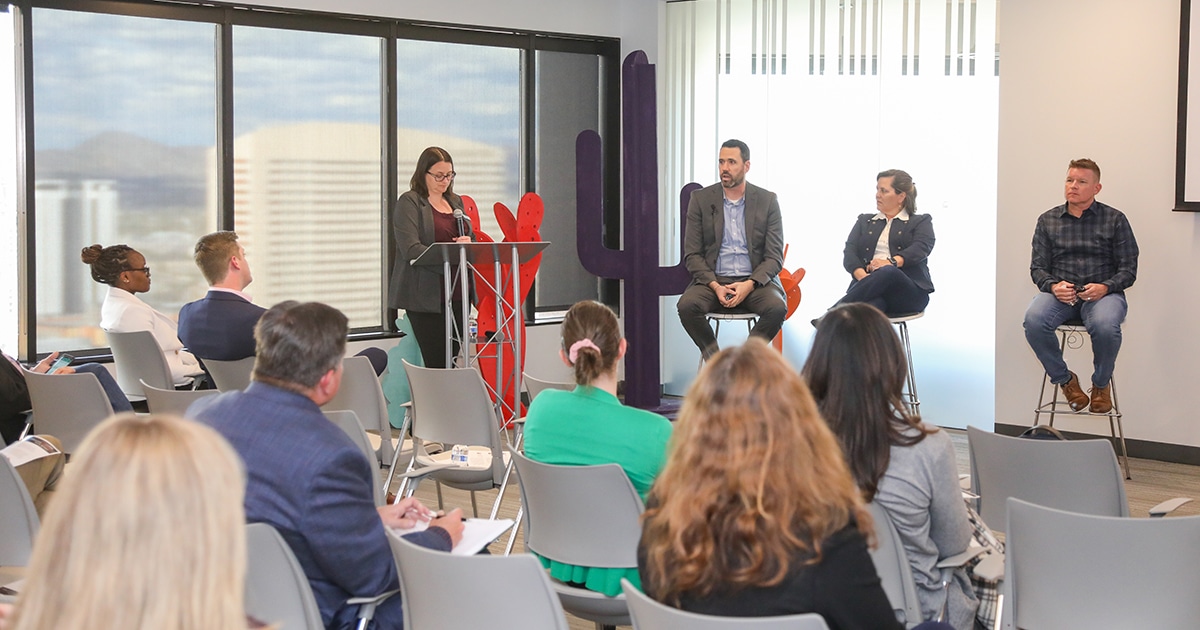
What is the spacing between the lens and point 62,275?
21.2 feet

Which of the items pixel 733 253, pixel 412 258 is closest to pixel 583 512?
pixel 412 258

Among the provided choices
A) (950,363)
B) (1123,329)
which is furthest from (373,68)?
(1123,329)

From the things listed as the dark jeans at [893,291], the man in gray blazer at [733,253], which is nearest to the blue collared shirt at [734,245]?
the man in gray blazer at [733,253]

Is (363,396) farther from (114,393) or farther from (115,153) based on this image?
(115,153)

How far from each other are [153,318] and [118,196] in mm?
1171

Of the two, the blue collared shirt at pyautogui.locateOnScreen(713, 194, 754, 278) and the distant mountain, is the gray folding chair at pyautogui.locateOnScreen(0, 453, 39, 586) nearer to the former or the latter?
the distant mountain

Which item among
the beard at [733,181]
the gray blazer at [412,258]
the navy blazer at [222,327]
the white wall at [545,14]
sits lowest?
the navy blazer at [222,327]

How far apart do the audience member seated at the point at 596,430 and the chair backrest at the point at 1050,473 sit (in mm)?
1030

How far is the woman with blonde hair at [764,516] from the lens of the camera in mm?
1769

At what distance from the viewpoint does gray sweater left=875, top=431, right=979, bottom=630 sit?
2506 mm

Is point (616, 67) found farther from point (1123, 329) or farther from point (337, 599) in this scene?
point (337, 599)

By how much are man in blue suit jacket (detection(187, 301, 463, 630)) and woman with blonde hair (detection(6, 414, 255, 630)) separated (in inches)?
44.6

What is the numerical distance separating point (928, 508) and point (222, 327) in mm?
3291

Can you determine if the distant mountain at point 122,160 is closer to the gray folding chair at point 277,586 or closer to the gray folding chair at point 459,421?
the gray folding chair at point 459,421
